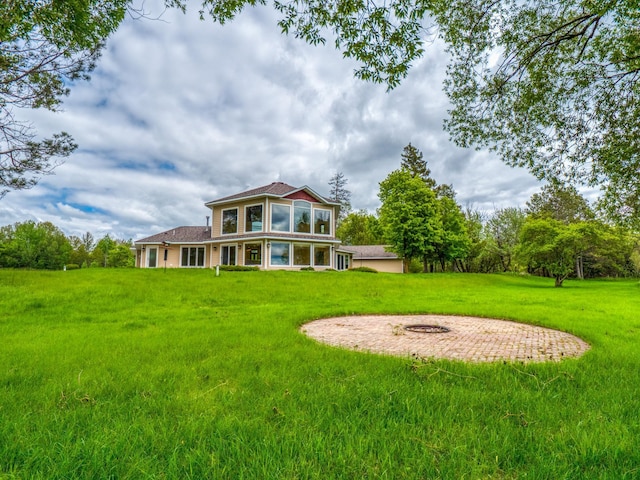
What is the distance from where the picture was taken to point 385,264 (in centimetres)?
3678

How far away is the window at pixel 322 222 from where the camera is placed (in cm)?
2452

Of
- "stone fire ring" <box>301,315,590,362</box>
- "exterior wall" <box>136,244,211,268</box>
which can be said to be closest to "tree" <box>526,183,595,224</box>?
"stone fire ring" <box>301,315,590,362</box>

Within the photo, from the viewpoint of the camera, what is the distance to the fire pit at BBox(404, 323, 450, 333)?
6484 millimetres

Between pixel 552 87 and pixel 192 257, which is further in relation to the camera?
pixel 192 257

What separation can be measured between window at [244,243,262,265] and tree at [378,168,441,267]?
486 inches

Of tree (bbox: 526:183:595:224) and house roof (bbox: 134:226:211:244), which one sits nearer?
house roof (bbox: 134:226:211:244)

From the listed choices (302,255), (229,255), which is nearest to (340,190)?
(302,255)

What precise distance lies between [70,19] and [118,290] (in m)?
9.32

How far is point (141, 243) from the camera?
27.1 meters

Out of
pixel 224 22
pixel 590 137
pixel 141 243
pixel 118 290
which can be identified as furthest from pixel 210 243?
pixel 590 137

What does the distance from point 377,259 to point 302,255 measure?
15.7 metres

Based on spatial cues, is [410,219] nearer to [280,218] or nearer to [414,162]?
[280,218]

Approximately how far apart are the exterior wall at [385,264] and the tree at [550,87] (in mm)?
30214

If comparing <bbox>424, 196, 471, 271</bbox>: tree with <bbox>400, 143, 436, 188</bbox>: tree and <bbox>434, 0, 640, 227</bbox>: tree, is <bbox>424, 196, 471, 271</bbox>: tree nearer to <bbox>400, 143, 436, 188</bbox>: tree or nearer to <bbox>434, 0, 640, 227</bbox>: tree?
<bbox>400, 143, 436, 188</bbox>: tree
